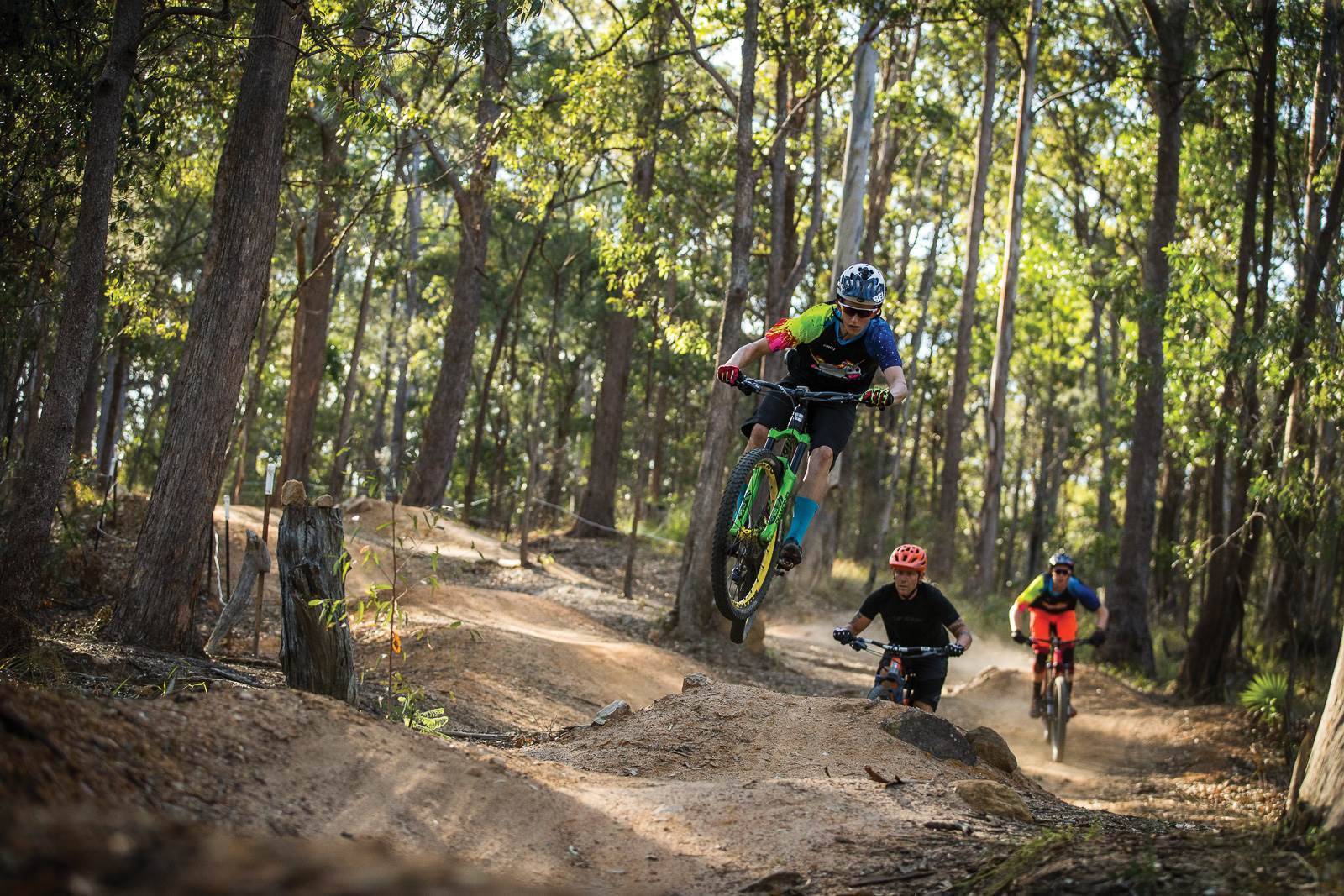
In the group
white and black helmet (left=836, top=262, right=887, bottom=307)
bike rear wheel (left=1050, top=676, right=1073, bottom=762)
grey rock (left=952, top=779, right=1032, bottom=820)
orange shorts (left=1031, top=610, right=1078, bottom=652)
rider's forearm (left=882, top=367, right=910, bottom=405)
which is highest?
white and black helmet (left=836, top=262, right=887, bottom=307)

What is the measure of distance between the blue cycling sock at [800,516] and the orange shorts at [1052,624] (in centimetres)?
594

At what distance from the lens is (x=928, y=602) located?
9641mm

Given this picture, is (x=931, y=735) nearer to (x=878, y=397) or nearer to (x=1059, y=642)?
(x=878, y=397)

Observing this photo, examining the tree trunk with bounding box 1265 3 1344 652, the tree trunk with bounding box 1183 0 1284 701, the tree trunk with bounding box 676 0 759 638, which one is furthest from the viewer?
the tree trunk with bounding box 1183 0 1284 701

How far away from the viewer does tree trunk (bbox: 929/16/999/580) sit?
90.4 feet

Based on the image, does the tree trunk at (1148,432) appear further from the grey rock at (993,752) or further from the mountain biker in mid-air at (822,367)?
the mountain biker in mid-air at (822,367)

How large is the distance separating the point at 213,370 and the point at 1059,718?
30.9ft

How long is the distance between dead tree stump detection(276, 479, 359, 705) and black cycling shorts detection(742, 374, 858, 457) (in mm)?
2861

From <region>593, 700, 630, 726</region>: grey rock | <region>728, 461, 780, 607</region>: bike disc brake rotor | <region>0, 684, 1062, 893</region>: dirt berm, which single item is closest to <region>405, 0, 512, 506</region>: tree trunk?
<region>593, 700, 630, 726</region>: grey rock

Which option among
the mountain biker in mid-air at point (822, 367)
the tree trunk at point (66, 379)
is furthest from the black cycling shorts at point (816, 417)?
the tree trunk at point (66, 379)

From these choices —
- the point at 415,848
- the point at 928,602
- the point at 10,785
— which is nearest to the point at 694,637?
the point at 928,602

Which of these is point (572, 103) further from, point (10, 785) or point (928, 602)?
point (10, 785)

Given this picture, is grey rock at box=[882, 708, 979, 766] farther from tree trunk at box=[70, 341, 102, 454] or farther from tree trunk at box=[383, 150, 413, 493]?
tree trunk at box=[383, 150, 413, 493]

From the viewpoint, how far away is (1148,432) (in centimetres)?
2061
